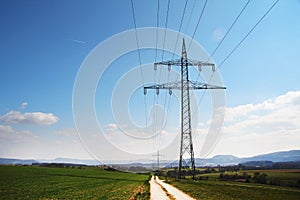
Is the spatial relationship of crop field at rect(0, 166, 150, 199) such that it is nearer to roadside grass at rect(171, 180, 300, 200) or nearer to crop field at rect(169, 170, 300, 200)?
roadside grass at rect(171, 180, 300, 200)

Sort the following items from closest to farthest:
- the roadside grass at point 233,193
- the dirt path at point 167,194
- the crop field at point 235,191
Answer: the dirt path at point 167,194
the roadside grass at point 233,193
the crop field at point 235,191

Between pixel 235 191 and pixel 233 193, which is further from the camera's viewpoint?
pixel 235 191

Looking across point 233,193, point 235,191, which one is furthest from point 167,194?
point 235,191

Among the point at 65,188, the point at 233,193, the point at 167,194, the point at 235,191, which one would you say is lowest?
the point at 65,188

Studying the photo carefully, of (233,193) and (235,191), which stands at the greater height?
(233,193)

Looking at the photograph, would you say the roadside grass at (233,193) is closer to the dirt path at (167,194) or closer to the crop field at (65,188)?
the dirt path at (167,194)

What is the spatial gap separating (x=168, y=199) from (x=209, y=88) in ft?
63.5

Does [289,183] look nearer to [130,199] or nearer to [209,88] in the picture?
[209,88]

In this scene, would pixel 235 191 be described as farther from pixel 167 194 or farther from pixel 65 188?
pixel 65 188

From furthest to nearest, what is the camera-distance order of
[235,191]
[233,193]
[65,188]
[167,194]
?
[65,188]
[235,191]
[233,193]
[167,194]

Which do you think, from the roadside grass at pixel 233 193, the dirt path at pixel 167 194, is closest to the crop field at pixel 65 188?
the dirt path at pixel 167 194

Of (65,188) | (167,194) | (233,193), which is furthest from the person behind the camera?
(65,188)

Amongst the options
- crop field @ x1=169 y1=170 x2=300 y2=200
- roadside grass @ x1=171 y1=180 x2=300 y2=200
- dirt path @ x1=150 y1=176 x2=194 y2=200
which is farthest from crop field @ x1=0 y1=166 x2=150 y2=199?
crop field @ x1=169 y1=170 x2=300 y2=200

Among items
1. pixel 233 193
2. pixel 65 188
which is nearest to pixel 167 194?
pixel 233 193
